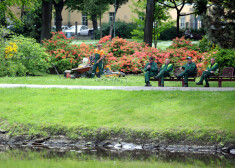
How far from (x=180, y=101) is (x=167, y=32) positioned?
38265 mm

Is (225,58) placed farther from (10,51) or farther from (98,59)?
(10,51)

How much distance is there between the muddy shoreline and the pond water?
0.32 metres

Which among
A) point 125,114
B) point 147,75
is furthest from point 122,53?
point 125,114

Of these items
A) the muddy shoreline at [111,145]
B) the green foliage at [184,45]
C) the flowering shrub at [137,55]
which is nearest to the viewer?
the muddy shoreline at [111,145]

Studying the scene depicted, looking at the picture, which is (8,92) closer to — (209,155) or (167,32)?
(209,155)

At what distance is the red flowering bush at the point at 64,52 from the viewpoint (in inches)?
1171

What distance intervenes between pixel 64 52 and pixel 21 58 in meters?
3.19

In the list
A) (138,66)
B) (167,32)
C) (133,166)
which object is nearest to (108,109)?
(133,166)

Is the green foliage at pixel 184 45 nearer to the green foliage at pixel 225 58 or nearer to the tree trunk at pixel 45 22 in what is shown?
the green foliage at pixel 225 58

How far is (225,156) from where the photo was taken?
1290 centimetres

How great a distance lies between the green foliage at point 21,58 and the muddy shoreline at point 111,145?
11643 millimetres

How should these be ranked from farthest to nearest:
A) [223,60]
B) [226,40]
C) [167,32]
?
[167,32] < [223,60] < [226,40]

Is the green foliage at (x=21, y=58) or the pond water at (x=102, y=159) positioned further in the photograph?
the green foliage at (x=21, y=58)

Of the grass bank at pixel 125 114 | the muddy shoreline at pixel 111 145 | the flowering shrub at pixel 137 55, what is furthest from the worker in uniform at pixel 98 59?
the muddy shoreline at pixel 111 145
